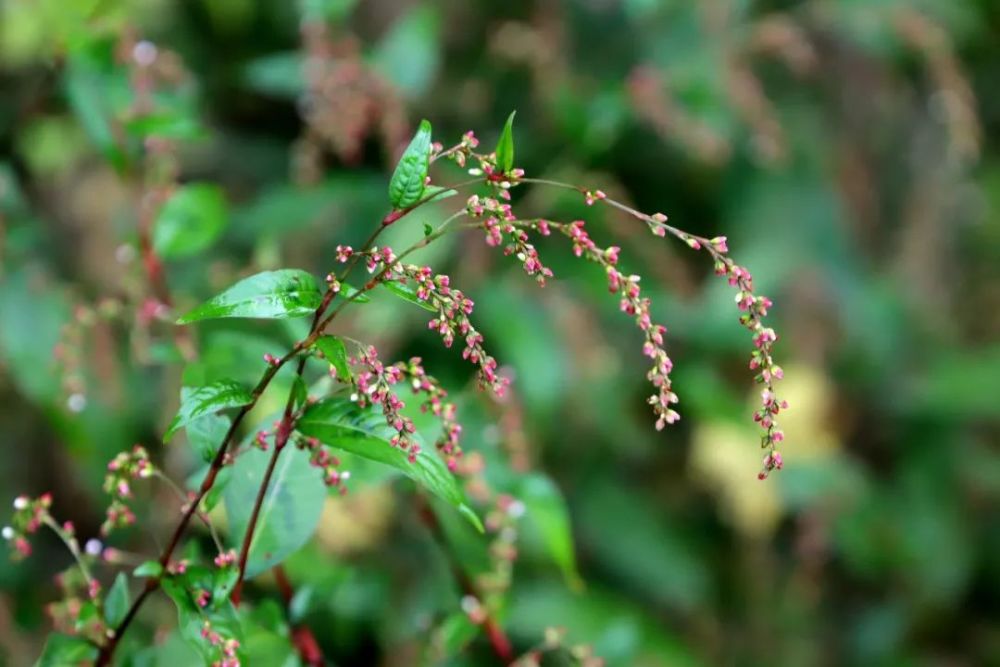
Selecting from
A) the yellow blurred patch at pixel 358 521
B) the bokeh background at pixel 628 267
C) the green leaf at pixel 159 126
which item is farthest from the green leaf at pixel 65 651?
the yellow blurred patch at pixel 358 521

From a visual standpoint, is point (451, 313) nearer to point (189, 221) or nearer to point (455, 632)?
point (455, 632)

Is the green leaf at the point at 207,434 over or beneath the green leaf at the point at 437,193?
beneath

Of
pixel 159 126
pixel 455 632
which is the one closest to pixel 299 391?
pixel 455 632

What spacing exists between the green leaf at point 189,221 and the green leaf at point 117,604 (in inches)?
20.0

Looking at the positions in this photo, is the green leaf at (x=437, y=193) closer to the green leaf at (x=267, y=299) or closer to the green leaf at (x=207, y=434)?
the green leaf at (x=267, y=299)

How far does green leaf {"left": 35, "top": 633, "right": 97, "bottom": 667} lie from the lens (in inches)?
33.7

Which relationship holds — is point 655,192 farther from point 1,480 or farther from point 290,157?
point 1,480

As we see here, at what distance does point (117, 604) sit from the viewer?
0.90 metres

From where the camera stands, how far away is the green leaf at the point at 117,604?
2.95ft

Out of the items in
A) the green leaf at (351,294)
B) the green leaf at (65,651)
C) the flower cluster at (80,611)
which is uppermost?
the green leaf at (351,294)

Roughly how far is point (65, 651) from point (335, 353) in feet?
1.27

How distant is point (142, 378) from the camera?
2.36m

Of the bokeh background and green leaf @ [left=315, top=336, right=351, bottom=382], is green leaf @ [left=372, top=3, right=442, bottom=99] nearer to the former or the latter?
the bokeh background

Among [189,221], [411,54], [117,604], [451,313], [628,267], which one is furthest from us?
[628,267]
